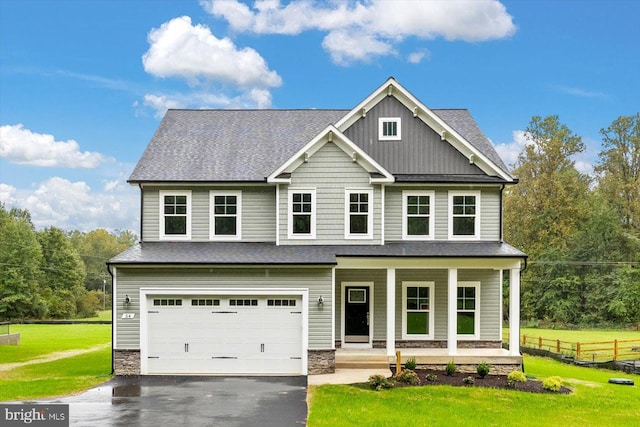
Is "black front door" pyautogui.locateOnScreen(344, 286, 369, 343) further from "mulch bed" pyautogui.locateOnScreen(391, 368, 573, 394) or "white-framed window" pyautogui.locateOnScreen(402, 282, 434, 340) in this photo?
"mulch bed" pyautogui.locateOnScreen(391, 368, 573, 394)

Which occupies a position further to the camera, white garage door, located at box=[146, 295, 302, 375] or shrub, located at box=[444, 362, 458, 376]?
white garage door, located at box=[146, 295, 302, 375]

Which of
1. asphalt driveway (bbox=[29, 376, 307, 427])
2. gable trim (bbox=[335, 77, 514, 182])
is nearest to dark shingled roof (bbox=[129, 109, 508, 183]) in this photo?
gable trim (bbox=[335, 77, 514, 182])

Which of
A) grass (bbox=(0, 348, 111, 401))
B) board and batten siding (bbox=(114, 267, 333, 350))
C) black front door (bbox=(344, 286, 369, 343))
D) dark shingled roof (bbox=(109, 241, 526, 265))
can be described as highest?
dark shingled roof (bbox=(109, 241, 526, 265))

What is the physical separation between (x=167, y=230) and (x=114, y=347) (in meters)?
4.44

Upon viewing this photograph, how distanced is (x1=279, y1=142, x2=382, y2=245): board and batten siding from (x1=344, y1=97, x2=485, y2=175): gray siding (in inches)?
76.3

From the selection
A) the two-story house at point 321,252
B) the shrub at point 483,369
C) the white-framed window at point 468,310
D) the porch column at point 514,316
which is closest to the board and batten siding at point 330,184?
the two-story house at point 321,252

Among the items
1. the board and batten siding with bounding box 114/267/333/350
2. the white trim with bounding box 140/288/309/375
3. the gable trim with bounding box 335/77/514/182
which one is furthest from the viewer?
the gable trim with bounding box 335/77/514/182

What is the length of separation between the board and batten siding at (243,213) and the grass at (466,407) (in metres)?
6.60

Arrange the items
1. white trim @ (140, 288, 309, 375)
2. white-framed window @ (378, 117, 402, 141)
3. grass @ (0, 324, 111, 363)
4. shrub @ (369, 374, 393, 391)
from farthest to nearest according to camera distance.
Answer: grass @ (0, 324, 111, 363) < white-framed window @ (378, 117, 402, 141) < white trim @ (140, 288, 309, 375) < shrub @ (369, 374, 393, 391)

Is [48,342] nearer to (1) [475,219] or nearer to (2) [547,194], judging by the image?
(1) [475,219]

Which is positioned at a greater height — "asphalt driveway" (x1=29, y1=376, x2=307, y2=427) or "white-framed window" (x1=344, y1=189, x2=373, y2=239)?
"white-framed window" (x1=344, y1=189, x2=373, y2=239)

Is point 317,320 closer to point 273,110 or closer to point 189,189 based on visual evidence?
point 189,189

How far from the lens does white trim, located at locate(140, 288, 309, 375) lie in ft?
66.4

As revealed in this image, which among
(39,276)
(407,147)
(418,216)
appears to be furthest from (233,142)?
(39,276)
